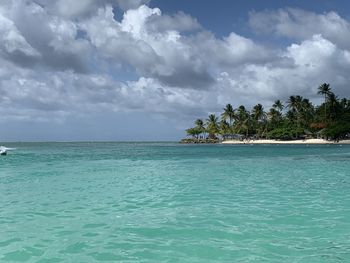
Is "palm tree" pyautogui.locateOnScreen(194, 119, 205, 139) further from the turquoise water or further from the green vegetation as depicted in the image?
the turquoise water

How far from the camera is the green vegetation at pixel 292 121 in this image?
108m

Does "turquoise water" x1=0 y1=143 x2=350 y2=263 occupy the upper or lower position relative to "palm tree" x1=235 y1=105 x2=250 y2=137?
lower

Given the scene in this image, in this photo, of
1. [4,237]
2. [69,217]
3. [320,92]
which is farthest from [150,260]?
[320,92]

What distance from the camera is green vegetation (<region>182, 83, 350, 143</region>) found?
10762cm

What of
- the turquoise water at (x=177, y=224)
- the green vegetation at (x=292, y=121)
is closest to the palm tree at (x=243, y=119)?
the green vegetation at (x=292, y=121)

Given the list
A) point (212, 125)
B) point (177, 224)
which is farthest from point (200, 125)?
point (177, 224)

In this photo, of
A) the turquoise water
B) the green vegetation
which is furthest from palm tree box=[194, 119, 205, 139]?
the turquoise water

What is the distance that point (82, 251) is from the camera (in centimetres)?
836

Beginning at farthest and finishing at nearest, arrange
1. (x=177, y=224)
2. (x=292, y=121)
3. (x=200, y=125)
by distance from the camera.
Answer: (x=200, y=125)
(x=292, y=121)
(x=177, y=224)

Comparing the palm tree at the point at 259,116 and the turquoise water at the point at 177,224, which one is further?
the palm tree at the point at 259,116

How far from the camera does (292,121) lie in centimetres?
12262

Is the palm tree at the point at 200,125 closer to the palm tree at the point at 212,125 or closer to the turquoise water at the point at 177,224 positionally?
the palm tree at the point at 212,125

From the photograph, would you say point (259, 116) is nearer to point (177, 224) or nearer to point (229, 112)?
point (229, 112)

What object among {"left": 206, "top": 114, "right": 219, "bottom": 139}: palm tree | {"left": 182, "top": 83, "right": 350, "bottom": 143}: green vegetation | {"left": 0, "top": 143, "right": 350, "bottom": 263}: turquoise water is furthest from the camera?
{"left": 206, "top": 114, "right": 219, "bottom": 139}: palm tree
